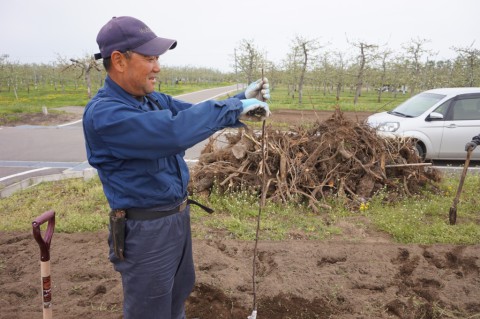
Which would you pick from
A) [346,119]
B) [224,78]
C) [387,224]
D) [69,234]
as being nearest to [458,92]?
[346,119]

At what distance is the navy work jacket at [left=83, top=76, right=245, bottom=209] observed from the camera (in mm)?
1545

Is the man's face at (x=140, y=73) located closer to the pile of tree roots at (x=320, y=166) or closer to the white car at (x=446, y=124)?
the pile of tree roots at (x=320, y=166)

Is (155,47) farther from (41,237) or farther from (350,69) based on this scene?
(350,69)

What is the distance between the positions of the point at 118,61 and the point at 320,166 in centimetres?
459

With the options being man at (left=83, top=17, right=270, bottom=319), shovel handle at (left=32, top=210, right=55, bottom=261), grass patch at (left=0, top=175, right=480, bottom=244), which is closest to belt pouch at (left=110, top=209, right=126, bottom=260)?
man at (left=83, top=17, right=270, bottom=319)

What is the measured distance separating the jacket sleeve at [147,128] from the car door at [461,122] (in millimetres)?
7546

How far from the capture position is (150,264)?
1905 mm

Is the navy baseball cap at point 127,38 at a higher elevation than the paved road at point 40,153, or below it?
higher

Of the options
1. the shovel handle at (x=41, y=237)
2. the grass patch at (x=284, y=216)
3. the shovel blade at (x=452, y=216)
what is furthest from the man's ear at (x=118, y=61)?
the shovel blade at (x=452, y=216)

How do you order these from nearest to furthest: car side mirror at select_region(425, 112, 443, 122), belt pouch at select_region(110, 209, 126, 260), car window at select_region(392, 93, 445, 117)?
belt pouch at select_region(110, 209, 126, 260)
car side mirror at select_region(425, 112, 443, 122)
car window at select_region(392, 93, 445, 117)

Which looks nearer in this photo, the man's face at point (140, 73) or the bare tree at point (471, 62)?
the man's face at point (140, 73)

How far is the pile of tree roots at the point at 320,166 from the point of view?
556 centimetres

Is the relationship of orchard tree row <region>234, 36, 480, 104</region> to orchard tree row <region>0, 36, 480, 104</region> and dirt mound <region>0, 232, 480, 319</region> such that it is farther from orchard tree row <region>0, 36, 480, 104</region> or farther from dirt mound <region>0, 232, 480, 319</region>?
dirt mound <region>0, 232, 480, 319</region>

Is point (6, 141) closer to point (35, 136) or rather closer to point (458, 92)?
point (35, 136)
